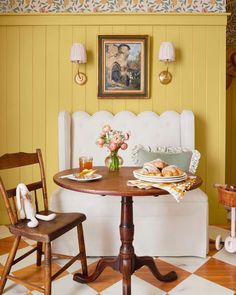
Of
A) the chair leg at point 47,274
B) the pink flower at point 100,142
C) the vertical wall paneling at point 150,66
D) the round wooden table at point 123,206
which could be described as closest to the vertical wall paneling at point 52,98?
the vertical wall paneling at point 150,66

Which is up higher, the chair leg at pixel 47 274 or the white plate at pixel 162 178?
the white plate at pixel 162 178

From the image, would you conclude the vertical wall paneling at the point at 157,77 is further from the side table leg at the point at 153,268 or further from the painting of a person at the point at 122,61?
the side table leg at the point at 153,268

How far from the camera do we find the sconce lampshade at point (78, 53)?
132 inches

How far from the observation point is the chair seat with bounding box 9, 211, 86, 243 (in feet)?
6.35

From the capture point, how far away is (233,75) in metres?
4.28

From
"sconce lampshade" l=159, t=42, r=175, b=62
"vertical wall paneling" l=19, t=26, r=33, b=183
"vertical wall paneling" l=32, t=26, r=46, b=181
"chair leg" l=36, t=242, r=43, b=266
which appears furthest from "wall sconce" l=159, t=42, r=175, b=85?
"chair leg" l=36, t=242, r=43, b=266

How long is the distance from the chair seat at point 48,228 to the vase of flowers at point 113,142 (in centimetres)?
44

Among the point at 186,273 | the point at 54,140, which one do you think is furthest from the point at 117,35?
the point at 186,273

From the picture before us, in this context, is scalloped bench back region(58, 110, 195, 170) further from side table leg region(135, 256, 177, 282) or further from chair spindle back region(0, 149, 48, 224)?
side table leg region(135, 256, 177, 282)

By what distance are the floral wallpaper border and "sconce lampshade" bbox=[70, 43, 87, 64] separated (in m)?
0.46

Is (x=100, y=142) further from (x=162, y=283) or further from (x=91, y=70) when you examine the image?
(x=91, y=70)

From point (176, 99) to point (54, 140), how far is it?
4.78 ft

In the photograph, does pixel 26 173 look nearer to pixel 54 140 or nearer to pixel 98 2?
pixel 54 140

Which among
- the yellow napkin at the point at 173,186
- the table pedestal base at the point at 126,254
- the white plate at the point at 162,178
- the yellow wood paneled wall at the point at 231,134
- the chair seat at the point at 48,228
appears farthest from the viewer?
the yellow wood paneled wall at the point at 231,134
